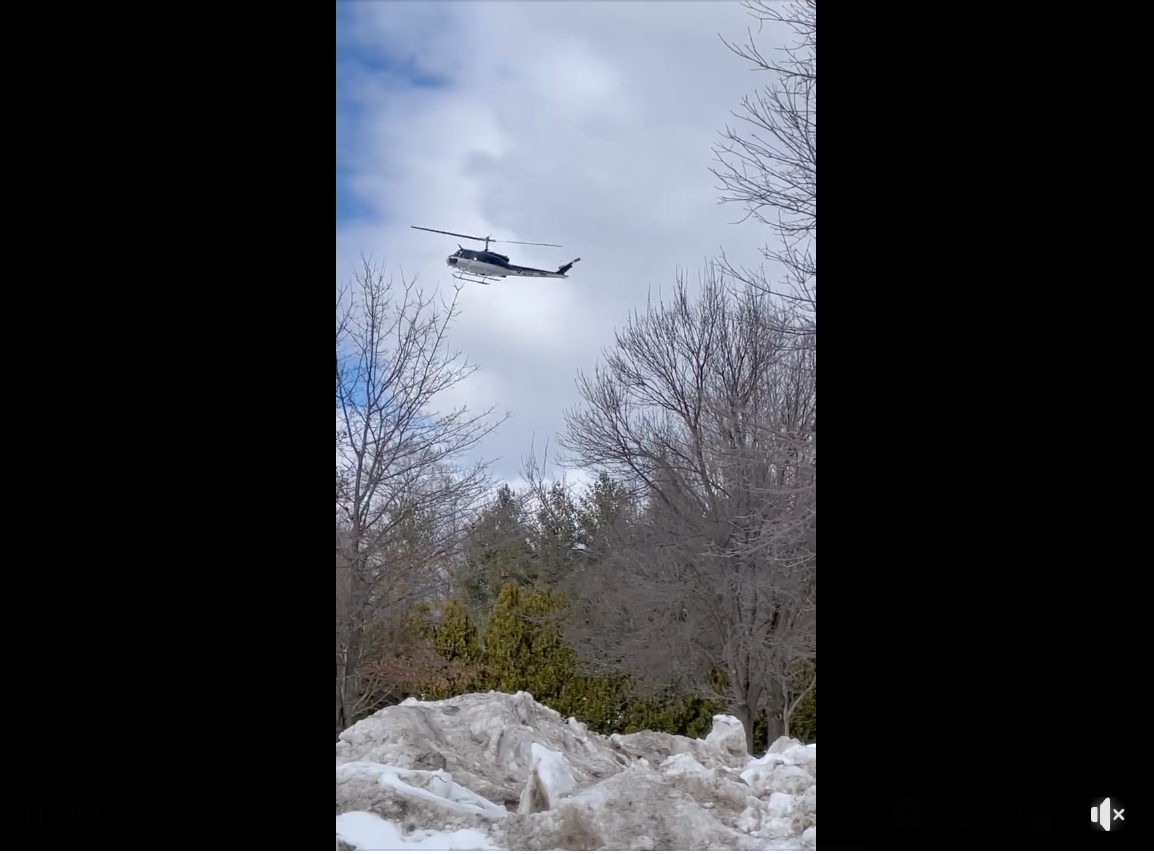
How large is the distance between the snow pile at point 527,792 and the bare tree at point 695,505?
3.63 ft

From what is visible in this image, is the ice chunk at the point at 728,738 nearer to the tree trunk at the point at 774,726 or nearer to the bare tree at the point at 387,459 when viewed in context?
the tree trunk at the point at 774,726

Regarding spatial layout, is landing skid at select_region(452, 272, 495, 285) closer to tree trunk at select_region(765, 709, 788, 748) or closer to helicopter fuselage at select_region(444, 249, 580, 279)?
helicopter fuselage at select_region(444, 249, 580, 279)

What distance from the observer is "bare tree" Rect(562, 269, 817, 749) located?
223 inches

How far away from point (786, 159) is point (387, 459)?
2.86 meters

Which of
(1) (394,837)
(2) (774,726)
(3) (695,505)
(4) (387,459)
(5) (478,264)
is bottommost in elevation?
(2) (774,726)

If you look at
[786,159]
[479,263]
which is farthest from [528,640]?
[786,159]

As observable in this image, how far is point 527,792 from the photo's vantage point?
139 inches

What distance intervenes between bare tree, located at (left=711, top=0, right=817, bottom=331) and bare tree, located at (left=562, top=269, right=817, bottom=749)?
145 cm

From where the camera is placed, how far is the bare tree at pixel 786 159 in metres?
3.67

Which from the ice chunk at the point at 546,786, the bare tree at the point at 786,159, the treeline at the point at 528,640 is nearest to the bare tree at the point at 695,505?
the treeline at the point at 528,640

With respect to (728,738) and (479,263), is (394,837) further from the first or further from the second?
(479,263)
